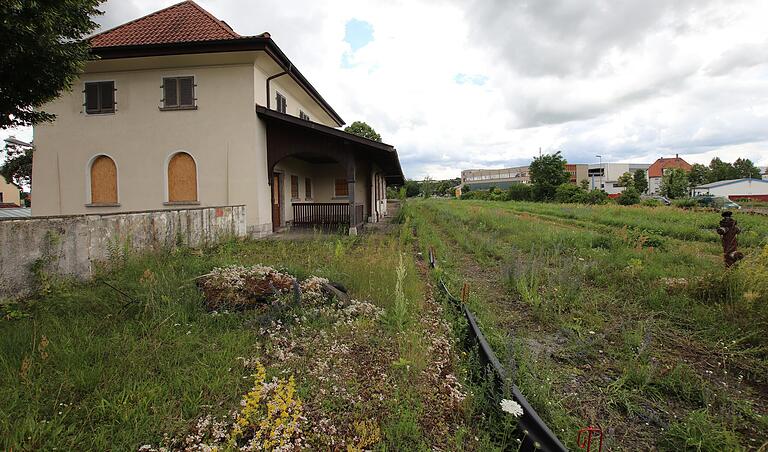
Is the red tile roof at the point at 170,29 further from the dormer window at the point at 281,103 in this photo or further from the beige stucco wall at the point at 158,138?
the dormer window at the point at 281,103

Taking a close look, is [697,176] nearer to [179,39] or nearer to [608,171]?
[608,171]

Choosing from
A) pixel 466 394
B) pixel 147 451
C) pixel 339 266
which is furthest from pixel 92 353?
pixel 339 266

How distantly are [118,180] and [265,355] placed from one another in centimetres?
1200


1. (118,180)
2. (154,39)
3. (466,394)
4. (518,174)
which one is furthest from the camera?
(518,174)

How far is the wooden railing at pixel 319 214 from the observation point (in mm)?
13239

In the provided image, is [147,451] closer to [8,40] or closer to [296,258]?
[296,258]

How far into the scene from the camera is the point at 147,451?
192cm

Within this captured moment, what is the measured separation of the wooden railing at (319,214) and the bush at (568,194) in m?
32.0

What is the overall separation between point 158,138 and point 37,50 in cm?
586

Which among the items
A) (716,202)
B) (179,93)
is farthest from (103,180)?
(716,202)

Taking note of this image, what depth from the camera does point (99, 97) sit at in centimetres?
1136

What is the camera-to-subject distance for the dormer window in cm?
1234

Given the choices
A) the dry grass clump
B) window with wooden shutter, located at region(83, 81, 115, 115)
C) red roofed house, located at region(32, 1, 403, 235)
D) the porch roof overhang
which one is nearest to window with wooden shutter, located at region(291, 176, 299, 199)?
red roofed house, located at region(32, 1, 403, 235)

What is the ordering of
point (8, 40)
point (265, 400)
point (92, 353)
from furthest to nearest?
point (8, 40)
point (92, 353)
point (265, 400)
